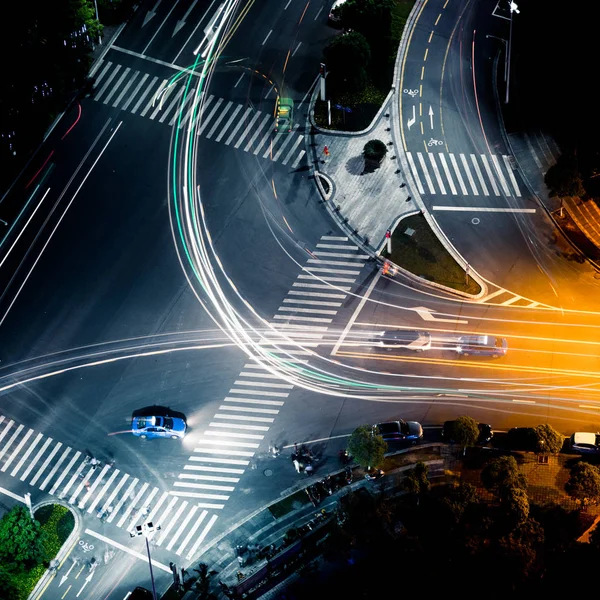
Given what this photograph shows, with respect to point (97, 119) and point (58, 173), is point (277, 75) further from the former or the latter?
point (58, 173)

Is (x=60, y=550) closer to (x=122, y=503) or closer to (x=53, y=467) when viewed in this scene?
(x=122, y=503)

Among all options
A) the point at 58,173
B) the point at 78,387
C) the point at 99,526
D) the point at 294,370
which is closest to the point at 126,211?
the point at 58,173

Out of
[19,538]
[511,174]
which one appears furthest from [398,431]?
[19,538]

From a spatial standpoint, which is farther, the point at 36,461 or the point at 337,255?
the point at 337,255

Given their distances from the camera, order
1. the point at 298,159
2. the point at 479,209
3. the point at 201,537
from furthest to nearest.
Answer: the point at 298,159 → the point at 479,209 → the point at 201,537

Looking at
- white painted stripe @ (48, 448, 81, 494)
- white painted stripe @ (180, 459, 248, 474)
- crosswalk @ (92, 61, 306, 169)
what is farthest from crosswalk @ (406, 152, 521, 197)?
white painted stripe @ (48, 448, 81, 494)

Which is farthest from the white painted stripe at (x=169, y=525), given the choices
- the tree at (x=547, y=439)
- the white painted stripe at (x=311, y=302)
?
the tree at (x=547, y=439)

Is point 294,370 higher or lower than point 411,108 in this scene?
lower
